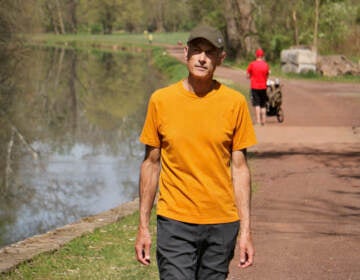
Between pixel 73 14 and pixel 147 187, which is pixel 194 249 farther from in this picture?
pixel 73 14

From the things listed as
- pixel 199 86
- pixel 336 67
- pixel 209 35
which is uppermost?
pixel 209 35

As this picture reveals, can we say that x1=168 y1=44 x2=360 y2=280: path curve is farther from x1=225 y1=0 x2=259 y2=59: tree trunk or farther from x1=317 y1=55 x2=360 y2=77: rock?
x1=225 y1=0 x2=259 y2=59: tree trunk

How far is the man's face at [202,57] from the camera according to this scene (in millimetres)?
4668

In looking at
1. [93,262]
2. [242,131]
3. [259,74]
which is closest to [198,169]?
[242,131]

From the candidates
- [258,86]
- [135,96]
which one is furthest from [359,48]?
[258,86]

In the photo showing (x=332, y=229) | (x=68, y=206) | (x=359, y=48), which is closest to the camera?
(x=332, y=229)

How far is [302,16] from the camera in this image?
160ft

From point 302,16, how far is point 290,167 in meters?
34.9

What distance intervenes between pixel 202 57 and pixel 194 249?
99 centimetres

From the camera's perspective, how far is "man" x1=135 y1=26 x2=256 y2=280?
458cm

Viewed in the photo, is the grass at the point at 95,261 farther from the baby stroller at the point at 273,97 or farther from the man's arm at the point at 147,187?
the baby stroller at the point at 273,97

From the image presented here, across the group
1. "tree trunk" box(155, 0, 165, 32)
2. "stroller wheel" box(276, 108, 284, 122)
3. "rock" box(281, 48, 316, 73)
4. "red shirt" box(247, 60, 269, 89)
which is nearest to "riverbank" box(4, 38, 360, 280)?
"red shirt" box(247, 60, 269, 89)

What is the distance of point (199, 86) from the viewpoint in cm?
463

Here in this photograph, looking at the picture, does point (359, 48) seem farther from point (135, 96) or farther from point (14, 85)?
point (14, 85)
